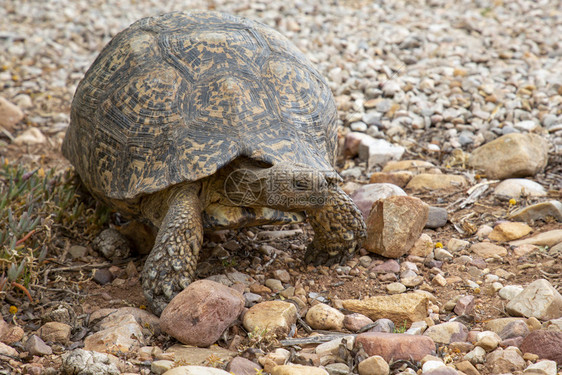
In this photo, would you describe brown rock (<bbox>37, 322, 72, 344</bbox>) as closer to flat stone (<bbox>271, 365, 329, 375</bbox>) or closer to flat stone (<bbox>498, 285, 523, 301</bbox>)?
flat stone (<bbox>271, 365, 329, 375</bbox>)

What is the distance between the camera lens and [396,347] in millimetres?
2645

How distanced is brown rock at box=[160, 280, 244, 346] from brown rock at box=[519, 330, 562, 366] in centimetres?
143

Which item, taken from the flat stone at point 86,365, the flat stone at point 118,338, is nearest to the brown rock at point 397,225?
the flat stone at point 118,338

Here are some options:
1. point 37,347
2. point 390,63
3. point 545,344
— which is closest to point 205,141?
point 37,347

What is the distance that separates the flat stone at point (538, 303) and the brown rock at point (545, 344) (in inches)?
14.2

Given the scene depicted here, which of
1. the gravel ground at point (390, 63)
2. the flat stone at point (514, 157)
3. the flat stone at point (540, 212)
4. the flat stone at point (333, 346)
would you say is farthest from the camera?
the gravel ground at point (390, 63)

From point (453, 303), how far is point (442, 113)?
10.9 ft

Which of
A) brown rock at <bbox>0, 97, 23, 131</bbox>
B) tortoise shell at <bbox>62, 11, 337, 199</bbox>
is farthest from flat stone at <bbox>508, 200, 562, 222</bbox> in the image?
brown rock at <bbox>0, 97, 23, 131</bbox>

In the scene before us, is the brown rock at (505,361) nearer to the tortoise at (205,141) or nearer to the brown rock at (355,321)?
the brown rock at (355,321)

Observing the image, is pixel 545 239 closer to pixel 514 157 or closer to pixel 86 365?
pixel 514 157

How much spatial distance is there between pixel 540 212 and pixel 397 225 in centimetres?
115

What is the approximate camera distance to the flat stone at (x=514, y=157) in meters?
4.82

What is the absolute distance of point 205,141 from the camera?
3.52m

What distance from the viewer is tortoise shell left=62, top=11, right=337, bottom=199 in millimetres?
3543
